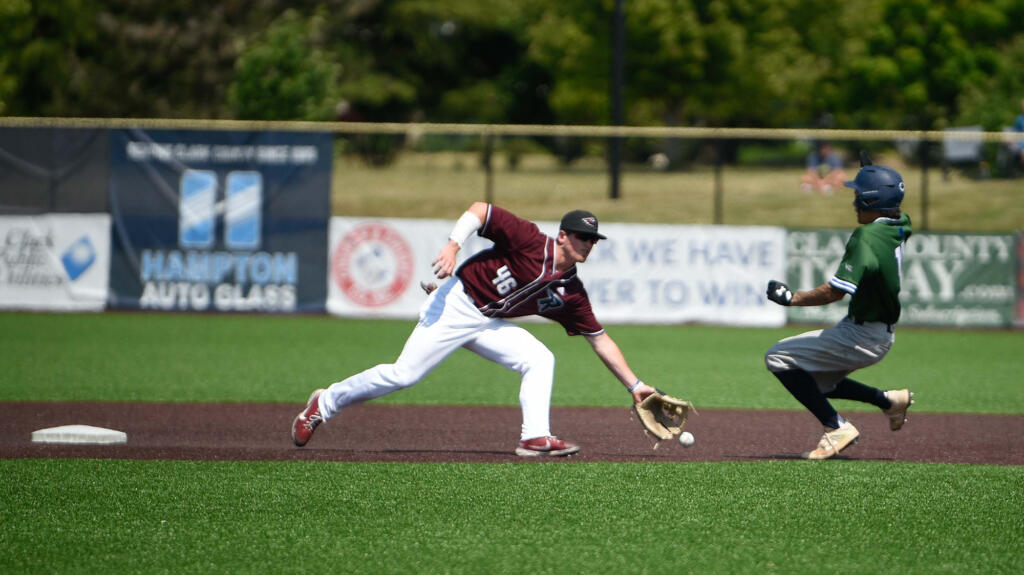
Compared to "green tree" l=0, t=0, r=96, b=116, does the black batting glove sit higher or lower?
lower

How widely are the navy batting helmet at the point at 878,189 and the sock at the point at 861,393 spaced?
1.12 meters

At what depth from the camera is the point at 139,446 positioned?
767 centimetres

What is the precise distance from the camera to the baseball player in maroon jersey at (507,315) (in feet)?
22.9

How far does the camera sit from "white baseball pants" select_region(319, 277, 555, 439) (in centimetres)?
707

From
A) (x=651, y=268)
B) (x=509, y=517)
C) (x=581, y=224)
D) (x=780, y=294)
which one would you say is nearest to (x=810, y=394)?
(x=780, y=294)

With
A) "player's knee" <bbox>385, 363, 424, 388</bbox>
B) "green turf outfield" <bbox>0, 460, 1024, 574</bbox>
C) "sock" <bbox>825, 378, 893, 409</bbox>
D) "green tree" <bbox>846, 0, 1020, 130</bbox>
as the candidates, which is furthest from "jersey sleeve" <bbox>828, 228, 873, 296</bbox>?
"green tree" <bbox>846, 0, 1020, 130</bbox>

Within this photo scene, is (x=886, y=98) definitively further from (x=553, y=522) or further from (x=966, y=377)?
(x=553, y=522)

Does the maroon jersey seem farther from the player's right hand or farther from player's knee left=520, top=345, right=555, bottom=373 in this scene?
the player's right hand

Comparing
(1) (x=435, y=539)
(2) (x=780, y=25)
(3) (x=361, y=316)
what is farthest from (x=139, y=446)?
(2) (x=780, y=25)

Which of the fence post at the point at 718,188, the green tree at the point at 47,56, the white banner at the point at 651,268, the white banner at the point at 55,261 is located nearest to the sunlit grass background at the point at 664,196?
the fence post at the point at 718,188

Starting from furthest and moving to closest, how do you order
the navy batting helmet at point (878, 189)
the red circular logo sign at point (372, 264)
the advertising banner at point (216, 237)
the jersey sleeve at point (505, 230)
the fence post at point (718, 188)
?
the fence post at point (718, 188), the advertising banner at point (216, 237), the red circular logo sign at point (372, 264), the navy batting helmet at point (878, 189), the jersey sleeve at point (505, 230)

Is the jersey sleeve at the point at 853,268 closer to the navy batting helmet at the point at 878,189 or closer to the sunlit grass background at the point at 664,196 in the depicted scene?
the navy batting helmet at the point at 878,189

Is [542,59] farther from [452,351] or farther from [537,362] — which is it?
[452,351]

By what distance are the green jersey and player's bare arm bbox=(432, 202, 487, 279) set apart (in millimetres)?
2020
